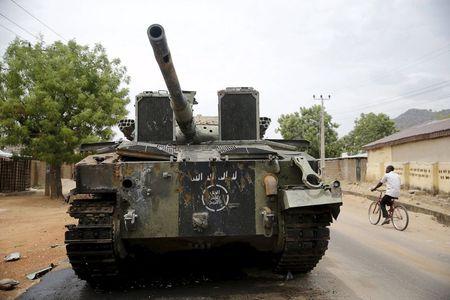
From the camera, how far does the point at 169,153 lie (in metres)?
5.38

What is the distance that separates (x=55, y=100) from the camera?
16.9 meters

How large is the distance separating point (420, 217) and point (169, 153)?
1005cm

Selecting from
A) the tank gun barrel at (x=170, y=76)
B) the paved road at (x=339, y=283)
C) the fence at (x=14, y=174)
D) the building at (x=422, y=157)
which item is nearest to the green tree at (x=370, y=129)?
the building at (x=422, y=157)

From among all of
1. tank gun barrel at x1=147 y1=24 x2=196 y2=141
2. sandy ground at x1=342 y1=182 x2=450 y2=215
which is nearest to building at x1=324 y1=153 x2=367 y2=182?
sandy ground at x1=342 y1=182 x2=450 y2=215

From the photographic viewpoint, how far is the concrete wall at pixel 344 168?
2994cm

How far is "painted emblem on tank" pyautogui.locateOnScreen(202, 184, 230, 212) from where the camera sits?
16.8 ft

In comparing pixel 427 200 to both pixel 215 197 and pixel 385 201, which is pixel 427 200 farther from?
pixel 215 197

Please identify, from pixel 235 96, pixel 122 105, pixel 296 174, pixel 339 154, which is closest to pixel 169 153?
pixel 296 174

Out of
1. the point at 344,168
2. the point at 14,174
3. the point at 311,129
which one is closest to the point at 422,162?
the point at 344,168

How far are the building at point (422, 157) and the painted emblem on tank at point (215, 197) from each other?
45.0 ft

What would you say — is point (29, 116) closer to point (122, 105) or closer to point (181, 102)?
point (122, 105)

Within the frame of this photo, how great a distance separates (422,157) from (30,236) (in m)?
16.2

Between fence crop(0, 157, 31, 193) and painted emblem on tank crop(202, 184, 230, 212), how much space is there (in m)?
17.5

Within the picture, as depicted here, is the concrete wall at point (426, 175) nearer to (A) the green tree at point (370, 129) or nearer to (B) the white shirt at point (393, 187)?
(B) the white shirt at point (393, 187)
